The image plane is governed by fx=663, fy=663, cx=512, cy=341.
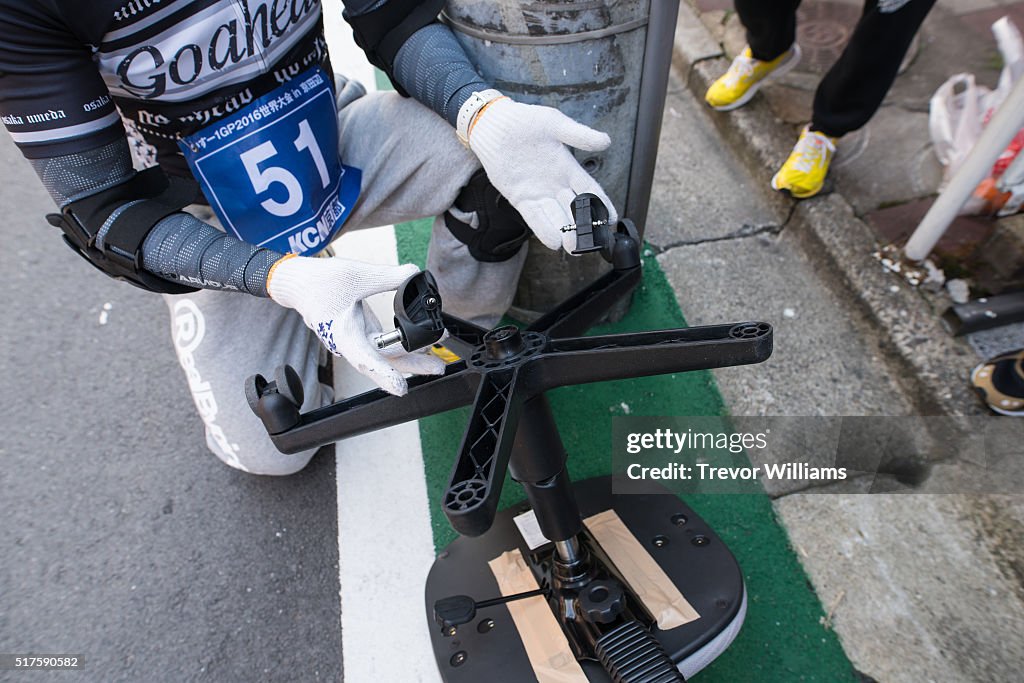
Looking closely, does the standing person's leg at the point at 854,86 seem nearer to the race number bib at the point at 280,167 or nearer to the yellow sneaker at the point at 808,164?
the yellow sneaker at the point at 808,164

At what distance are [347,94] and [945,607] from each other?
1.95m

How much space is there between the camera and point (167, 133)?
1.45 meters

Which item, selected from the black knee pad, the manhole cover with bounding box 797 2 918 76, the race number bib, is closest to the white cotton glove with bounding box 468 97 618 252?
the black knee pad

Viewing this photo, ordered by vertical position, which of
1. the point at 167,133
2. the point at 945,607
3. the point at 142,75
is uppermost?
the point at 142,75

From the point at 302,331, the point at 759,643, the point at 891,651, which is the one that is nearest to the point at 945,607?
the point at 891,651

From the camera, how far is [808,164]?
2.18 meters

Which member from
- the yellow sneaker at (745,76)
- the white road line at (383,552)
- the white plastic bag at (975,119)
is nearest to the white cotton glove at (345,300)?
the white road line at (383,552)

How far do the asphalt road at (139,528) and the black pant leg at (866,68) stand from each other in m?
1.91

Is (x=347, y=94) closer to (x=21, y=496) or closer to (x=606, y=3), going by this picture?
(x=606, y=3)

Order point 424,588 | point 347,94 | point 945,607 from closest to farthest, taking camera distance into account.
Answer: point 945,607
point 424,588
point 347,94

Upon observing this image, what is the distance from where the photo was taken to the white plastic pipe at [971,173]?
5.16 ft

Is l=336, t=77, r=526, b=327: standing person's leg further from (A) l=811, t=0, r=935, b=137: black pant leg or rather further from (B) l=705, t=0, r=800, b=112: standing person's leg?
(B) l=705, t=0, r=800, b=112: standing person's leg

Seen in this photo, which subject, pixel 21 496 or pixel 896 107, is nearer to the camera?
pixel 21 496

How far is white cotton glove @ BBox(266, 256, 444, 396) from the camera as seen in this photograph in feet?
3.88
